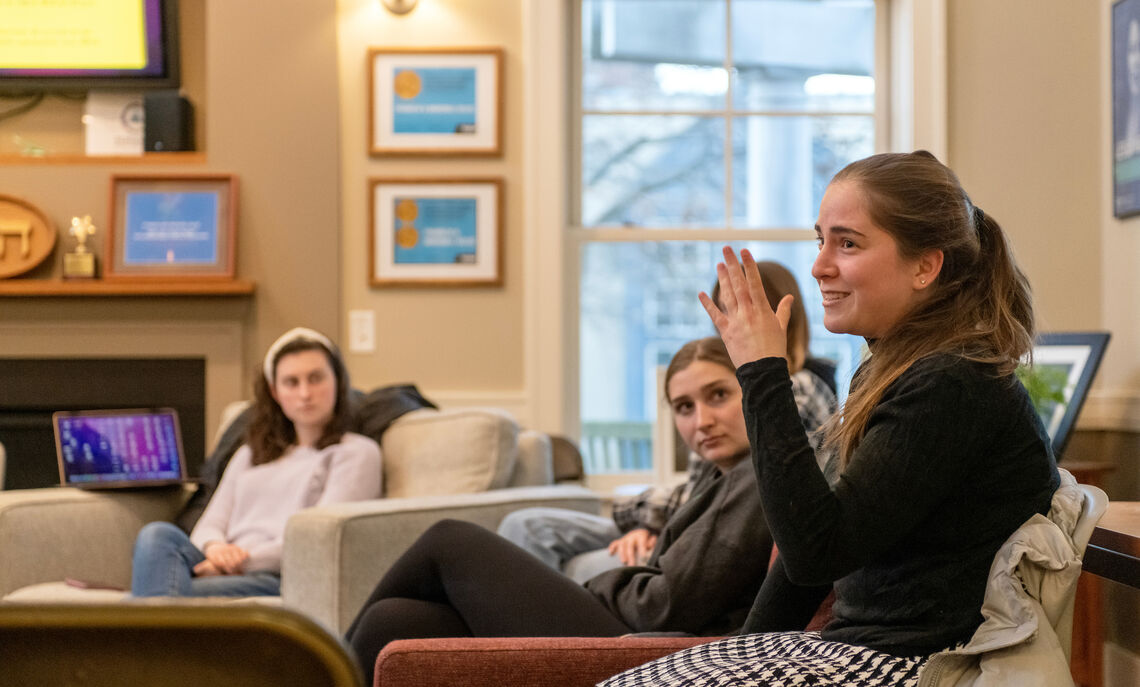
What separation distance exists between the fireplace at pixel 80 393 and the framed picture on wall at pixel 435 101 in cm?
101

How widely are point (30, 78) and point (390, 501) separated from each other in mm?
→ 2286

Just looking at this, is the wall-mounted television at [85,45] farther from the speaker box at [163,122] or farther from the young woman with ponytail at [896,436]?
the young woman with ponytail at [896,436]

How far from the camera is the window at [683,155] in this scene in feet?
12.7

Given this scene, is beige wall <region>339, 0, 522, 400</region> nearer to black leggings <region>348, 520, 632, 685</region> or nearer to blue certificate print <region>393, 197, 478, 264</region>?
blue certificate print <region>393, 197, 478, 264</region>

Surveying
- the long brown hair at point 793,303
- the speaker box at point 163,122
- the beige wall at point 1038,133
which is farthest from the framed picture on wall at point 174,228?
the beige wall at point 1038,133

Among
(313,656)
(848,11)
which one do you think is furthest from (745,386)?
(848,11)

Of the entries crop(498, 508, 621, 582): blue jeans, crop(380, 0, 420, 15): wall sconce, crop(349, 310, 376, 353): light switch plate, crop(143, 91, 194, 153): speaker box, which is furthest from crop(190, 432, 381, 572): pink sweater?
crop(380, 0, 420, 15): wall sconce

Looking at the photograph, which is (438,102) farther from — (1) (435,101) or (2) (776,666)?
(2) (776,666)

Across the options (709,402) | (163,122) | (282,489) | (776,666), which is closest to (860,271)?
(776,666)

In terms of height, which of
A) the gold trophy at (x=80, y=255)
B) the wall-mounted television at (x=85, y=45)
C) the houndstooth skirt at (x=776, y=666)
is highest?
the wall-mounted television at (x=85, y=45)

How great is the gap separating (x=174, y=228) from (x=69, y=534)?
1.29 m

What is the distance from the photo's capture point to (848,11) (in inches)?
153

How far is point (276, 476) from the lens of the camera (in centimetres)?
289

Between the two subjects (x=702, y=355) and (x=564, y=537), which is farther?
(x=564, y=537)
